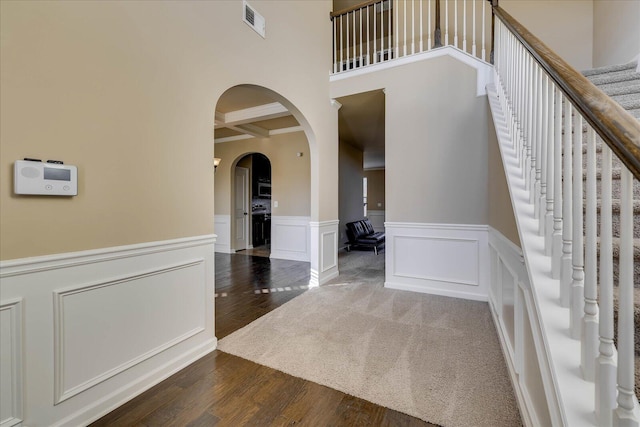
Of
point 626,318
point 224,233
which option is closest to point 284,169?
point 224,233

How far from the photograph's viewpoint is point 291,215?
5723mm

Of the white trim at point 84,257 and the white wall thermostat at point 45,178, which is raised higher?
the white wall thermostat at point 45,178

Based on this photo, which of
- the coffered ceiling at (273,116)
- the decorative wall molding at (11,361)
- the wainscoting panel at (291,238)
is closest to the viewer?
the decorative wall molding at (11,361)

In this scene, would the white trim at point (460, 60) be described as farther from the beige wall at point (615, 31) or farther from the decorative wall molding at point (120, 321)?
the decorative wall molding at point (120, 321)

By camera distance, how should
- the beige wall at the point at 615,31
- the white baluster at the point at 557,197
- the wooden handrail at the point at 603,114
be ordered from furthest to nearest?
the beige wall at the point at 615,31, the white baluster at the point at 557,197, the wooden handrail at the point at 603,114

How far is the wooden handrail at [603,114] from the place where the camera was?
0.58 metres

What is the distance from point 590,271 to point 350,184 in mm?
6463

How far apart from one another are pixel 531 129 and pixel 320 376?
1952mm

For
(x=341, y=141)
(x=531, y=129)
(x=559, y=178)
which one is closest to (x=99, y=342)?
(x=559, y=178)

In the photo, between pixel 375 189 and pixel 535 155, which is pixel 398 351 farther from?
pixel 375 189

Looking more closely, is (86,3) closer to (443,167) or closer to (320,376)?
(320,376)

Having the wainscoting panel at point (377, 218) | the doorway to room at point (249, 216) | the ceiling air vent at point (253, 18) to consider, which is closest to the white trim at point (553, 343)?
the ceiling air vent at point (253, 18)

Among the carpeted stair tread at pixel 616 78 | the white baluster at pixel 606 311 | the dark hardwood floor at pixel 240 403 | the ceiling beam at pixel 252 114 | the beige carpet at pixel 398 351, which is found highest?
the ceiling beam at pixel 252 114

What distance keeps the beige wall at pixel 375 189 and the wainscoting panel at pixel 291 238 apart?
5.65 metres
